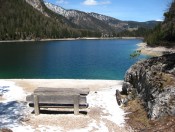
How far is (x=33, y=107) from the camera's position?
15.6 meters

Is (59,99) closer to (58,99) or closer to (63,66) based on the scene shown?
(58,99)

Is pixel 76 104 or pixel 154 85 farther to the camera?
pixel 76 104

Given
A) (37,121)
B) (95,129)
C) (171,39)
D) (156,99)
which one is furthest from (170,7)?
(171,39)

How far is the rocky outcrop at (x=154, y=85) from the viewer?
12.2 m

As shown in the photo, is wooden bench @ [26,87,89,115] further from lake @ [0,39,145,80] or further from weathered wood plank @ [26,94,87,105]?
lake @ [0,39,145,80]

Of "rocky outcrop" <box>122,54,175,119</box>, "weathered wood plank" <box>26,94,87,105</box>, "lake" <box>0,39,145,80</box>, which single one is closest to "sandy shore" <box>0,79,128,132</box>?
"weathered wood plank" <box>26,94,87,105</box>

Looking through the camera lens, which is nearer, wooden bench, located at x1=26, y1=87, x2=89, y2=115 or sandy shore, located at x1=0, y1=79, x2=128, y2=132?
sandy shore, located at x1=0, y1=79, x2=128, y2=132

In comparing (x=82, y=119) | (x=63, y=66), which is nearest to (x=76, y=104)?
(x=82, y=119)

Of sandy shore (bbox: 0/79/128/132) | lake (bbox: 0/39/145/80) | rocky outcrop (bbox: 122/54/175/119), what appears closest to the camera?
rocky outcrop (bbox: 122/54/175/119)

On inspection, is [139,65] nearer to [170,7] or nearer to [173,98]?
[170,7]

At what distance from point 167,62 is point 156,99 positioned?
12.2 ft

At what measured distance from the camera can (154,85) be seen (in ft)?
45.2

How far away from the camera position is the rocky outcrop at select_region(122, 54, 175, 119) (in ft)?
40.2

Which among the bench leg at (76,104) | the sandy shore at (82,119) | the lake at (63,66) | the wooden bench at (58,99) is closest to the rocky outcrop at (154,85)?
the sandy shore at (82,119)
